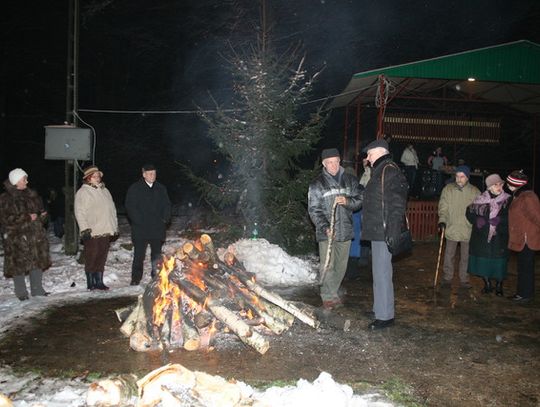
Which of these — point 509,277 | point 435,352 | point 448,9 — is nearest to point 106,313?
point 435,352

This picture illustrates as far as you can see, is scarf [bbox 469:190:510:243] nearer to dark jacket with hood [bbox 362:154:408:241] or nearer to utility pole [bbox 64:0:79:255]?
dark jacket with hood [bbox 362:154:408:241]

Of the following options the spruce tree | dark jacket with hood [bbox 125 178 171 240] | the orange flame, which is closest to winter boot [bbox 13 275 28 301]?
dark jacket with hood [bbox 125 178 171 240]

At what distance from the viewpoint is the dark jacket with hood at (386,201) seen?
225 inches

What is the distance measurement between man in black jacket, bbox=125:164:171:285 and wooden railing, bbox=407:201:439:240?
345 inches

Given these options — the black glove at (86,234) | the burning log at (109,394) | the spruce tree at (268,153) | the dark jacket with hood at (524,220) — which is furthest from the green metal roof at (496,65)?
the burning log at (109,394)

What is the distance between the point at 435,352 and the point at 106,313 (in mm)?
4484

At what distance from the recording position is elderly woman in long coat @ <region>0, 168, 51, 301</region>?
7.11 m

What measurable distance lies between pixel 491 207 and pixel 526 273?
117 centimetres

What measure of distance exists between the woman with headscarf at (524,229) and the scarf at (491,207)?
167 mm

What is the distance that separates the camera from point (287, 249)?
36.1ft

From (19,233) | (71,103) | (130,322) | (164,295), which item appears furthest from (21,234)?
(71,103)

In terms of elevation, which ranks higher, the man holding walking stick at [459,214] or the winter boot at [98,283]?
the man holding walking stick at [459,214]

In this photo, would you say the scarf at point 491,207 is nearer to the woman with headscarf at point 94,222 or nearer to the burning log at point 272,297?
the burning log at point 272,297

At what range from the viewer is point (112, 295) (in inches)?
300
